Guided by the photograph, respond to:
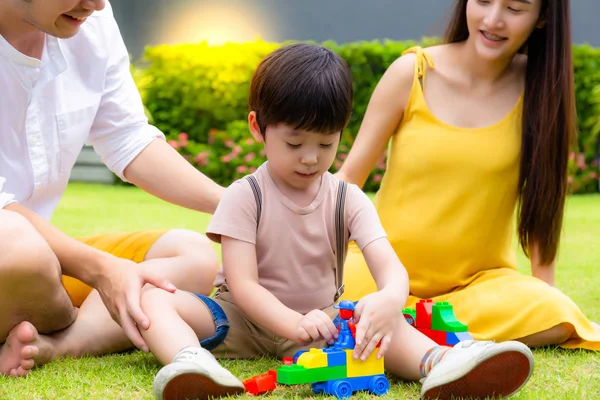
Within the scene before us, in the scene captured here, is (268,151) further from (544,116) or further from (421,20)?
Result: (421,20)

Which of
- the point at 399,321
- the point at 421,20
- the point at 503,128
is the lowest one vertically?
the point at 421,20

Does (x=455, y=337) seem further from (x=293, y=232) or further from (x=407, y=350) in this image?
(x=293, y=232)

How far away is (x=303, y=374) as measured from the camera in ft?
7.21

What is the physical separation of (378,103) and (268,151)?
907mm

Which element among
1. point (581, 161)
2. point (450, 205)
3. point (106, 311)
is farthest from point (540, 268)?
point (581, 161)

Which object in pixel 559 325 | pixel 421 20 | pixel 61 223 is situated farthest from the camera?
pixel 421 20

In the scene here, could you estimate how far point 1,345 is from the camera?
253 cm

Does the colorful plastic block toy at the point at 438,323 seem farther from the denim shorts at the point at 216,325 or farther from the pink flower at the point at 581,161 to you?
the pink flower at the point at 581,161

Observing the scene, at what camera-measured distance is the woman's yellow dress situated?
10.5 ft

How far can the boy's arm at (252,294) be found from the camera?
7.77 feet

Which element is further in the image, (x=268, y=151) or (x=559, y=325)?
(x=559, y=325)

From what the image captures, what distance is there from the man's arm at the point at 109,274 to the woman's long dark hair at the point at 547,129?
4.67ft

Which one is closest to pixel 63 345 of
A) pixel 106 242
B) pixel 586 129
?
pixel 106 242

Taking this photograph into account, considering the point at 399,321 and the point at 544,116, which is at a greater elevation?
the point at 544,116
